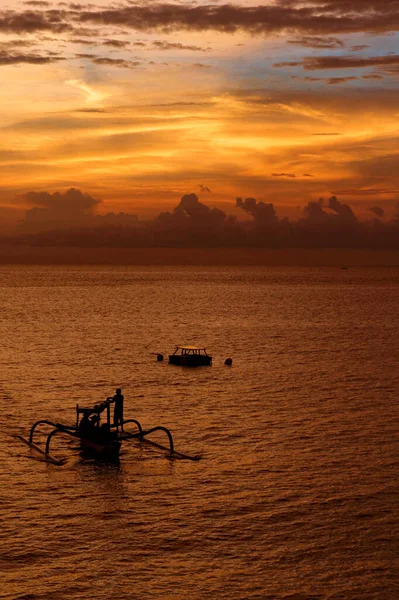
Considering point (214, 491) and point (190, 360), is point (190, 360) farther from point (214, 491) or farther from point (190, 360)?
point (214, 491)

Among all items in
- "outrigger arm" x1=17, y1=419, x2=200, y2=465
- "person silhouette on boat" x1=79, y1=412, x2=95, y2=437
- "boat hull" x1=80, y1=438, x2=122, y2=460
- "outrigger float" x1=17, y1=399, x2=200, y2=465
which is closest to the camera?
"boat hull" x1=80, y1=438, x2=122, y2=460

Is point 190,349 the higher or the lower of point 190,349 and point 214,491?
the higher

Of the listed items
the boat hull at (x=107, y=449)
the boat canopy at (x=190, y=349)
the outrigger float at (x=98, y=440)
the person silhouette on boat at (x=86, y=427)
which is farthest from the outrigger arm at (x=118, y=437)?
the boat canopy at (x=190, y=349)

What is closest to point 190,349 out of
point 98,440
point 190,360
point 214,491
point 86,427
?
point 190,360

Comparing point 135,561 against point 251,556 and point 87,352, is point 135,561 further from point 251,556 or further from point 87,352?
point 87,352

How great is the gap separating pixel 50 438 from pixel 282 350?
55440 mm

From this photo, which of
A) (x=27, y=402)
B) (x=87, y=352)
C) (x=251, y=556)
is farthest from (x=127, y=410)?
(x=87, y=352)

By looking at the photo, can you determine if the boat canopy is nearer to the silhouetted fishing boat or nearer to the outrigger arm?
the silhouetted fishing boat

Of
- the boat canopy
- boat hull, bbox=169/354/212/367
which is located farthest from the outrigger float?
the boat canopy

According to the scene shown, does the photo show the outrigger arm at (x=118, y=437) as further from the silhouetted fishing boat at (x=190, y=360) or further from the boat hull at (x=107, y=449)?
the silhouetted fishing boat at (x=190, y=360)

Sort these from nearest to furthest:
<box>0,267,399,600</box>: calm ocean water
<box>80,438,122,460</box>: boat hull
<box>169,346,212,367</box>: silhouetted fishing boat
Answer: <box>0,267,399,600</box>: calm ocean water, <box>80,438,122,460</box>: boat hull, <box>169,346,212,367</box>: silhouetted fishing boat

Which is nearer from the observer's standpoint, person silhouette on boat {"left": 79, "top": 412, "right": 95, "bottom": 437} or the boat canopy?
person silhouette on boat {"left": 79, "top": 412, "right": 95, "bottom": 437}

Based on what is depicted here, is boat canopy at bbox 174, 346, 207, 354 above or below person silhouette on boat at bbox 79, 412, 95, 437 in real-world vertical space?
below

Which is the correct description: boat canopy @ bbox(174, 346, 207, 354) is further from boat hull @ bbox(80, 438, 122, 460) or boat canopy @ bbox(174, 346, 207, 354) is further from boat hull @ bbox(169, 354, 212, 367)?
boat hull @ bbox(80, 438, 122, 460)
